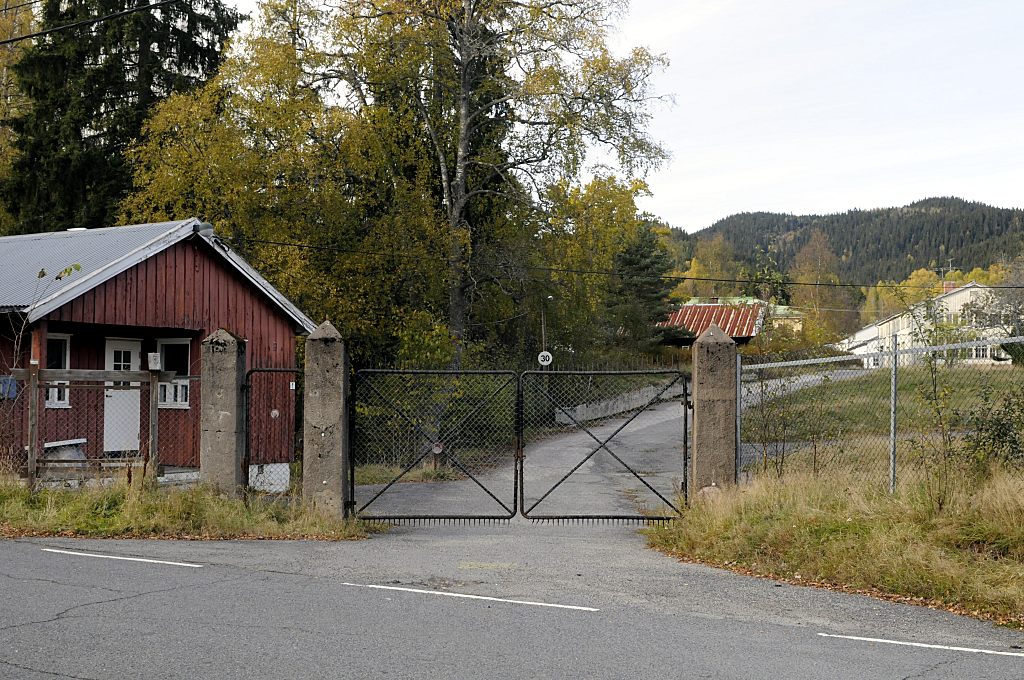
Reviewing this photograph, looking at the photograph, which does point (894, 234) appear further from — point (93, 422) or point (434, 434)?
point (93, 422)

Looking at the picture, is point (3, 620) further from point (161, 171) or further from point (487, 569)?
point (161, 171)

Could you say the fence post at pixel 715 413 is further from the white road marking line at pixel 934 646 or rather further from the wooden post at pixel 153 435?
the wooden post at pixel 153 435

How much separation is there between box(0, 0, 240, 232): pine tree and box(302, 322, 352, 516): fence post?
23.5m

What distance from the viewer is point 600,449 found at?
15.9m

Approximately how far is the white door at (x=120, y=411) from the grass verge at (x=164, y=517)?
6.03 metres

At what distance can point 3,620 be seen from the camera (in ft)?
23.6

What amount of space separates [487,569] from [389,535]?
9.38 ft

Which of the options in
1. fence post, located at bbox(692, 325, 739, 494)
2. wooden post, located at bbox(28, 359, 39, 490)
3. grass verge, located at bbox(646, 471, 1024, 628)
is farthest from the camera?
wooden post, located at bbox(28, 359, 39, 490)

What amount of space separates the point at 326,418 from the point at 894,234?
17448 centimetres

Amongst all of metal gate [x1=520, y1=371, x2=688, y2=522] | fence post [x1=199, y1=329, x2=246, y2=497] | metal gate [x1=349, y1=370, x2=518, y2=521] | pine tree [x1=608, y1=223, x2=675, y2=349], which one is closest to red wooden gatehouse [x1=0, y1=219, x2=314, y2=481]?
metal gate [x1=349, y1=370, x2=518, y2=521]

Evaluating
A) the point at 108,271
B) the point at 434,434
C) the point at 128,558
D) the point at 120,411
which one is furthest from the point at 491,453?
the point at 128,558

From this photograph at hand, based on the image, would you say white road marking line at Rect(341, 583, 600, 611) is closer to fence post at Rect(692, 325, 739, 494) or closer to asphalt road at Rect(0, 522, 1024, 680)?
asphalt road at Rect(0, 522, 1024, 680)

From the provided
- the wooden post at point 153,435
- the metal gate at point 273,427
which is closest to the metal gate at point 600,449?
the wooden post at point 153,435

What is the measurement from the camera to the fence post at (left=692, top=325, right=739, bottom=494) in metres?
12.3
